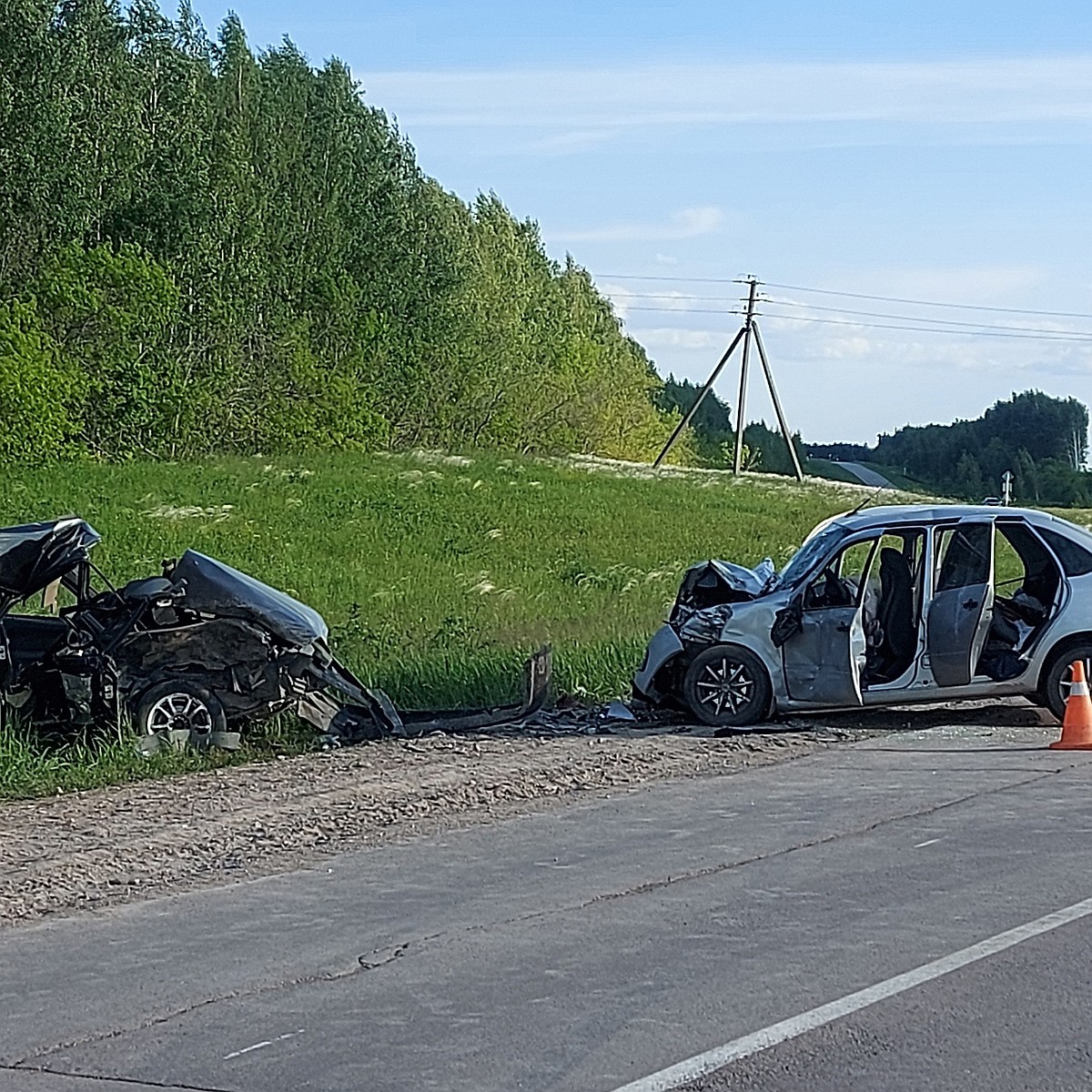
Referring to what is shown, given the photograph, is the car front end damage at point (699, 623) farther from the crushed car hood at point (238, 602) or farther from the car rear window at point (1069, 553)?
the crushed car hood at point (238, 602)

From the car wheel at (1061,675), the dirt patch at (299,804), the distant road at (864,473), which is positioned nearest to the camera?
the dirt patch at (299,804)

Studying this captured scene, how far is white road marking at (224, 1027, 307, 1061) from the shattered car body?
8342mm

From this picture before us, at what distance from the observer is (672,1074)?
5.36 meters

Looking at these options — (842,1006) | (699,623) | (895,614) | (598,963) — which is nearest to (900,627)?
(895,614)

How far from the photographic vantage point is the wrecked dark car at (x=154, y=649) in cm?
1224

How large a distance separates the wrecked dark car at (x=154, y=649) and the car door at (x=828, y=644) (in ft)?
12.0

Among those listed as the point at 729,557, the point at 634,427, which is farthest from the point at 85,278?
the point at 634,427

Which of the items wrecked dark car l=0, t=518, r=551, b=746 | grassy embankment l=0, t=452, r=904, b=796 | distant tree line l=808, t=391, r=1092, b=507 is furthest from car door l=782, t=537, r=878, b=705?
distant tree line l=808, t=391, r=1092, b=507

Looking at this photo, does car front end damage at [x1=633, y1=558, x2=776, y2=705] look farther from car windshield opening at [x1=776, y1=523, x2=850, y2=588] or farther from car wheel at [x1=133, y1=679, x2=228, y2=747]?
car wheel at [x1=133, y1=679, x2=228, y2=747]

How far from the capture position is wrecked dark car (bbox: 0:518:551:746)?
12242 mm

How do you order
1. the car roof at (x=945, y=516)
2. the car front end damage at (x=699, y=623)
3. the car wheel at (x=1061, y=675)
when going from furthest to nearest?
the car front end damage at (x=699, y=623), the car roof at (x=945, y=516), the car wheel at (x=1061, y=675)

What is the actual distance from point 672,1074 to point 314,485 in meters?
38.7

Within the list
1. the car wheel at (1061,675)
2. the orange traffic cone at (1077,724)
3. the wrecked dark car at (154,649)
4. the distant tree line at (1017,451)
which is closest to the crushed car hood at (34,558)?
the wrecked dark car at (154,649)

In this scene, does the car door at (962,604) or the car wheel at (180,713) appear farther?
the car door at (962,604)
